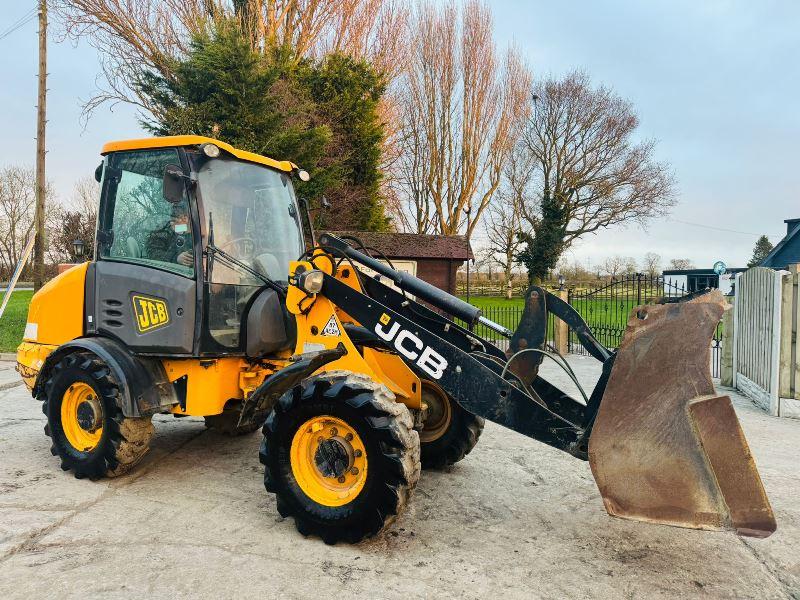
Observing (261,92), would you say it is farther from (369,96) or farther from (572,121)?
(572,121)

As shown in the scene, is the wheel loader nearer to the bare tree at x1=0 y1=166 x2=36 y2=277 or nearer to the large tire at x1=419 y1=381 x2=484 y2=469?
the large tire at x1=419 y1=381 x2=484 y2=469

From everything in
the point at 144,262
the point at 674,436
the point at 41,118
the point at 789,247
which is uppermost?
the point at 41,118

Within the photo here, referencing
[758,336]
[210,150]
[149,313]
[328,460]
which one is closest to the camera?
[328,460]

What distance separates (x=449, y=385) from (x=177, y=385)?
220 cm

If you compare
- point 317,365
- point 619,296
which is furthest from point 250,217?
point 619,296

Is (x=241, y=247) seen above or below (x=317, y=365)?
above

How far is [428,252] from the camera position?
13.7m

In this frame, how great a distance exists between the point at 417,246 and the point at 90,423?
389 inches

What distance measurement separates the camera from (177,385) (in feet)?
14.8

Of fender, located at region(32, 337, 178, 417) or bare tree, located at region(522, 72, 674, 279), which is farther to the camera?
bare tree, located at region(522, 72, 674, 279)

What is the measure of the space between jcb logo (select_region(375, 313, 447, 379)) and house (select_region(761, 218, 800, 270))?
2429cm

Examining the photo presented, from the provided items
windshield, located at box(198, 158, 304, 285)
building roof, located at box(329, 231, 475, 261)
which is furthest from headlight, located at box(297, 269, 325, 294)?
building roof, located at box(329, 231, 475, 261)

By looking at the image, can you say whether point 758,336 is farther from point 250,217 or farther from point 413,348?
point 250,217

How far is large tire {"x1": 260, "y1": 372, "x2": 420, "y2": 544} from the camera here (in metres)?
3.31
